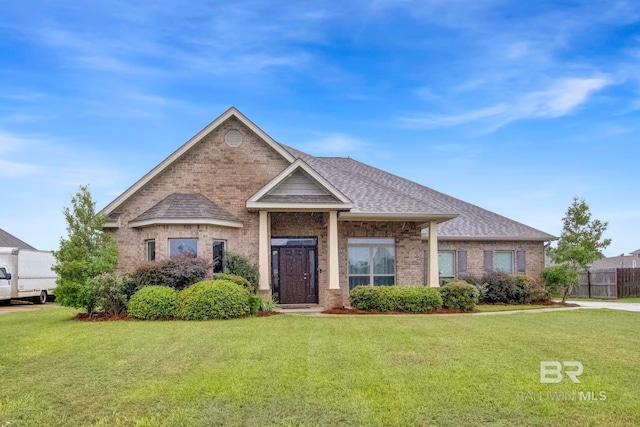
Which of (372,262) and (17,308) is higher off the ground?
(372,262)

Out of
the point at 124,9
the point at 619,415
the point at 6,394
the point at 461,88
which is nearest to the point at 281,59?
the point at 124,9

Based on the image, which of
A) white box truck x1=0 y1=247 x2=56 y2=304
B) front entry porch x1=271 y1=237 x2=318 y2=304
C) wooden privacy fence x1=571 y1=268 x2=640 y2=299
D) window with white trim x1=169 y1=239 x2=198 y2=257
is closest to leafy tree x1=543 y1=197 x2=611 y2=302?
wooden privacy fence x1=571 y1=268 x2=640 y2=299

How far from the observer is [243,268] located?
58.9 ft

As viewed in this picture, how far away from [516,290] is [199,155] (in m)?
14.2

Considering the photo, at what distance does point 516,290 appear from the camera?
21.9 meters

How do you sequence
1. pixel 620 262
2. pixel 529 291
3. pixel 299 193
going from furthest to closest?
pixel 620 262 < pixel 529 291 < pixel 299 193

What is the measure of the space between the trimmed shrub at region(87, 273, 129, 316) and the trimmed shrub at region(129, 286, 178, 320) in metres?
0.93

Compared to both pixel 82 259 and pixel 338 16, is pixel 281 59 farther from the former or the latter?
pixel 82 259

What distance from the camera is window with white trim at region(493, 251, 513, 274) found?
25609 millimetres

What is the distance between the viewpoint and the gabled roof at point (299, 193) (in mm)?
17844

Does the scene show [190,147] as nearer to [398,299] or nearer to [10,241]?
[398,299]

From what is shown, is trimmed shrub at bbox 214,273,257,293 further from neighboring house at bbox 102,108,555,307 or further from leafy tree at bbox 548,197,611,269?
leafy tree at bbox 548,197,611,269

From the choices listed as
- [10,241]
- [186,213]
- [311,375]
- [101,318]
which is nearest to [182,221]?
[186,213]

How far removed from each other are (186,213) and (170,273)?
2.36 metres
